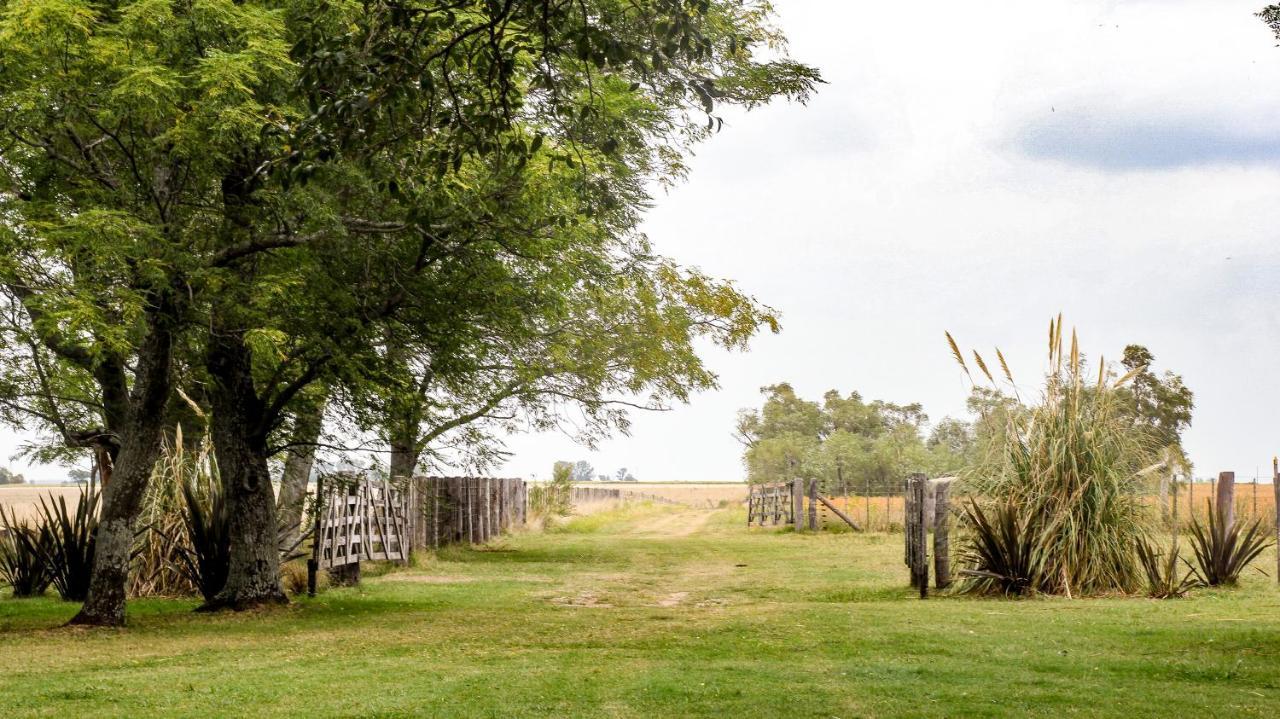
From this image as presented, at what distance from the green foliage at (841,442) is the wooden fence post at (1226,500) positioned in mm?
42340

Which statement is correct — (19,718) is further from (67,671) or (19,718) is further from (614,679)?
(614,679)

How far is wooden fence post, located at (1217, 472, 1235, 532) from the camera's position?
15039 mm

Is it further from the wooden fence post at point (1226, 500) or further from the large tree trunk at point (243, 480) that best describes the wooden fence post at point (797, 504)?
the large tree trunk at point (243, 480)

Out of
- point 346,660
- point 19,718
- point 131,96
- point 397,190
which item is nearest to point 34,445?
point 131,96

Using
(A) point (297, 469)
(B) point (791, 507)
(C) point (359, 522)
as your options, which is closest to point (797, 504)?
(B) point (791, 507)

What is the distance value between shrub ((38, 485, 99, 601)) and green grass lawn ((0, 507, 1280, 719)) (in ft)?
1.08

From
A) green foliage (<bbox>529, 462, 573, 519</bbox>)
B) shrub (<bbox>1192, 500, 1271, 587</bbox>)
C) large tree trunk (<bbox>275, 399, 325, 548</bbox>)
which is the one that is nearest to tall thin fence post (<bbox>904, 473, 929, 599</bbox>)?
shrub (<bbox>1192, 500, 1271, 587</bbox>)

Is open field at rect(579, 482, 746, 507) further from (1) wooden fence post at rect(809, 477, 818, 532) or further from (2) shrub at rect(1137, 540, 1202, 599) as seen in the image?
(2) shrub at rect(1137, 540, 1202, 599)

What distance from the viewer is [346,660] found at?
9.73 m

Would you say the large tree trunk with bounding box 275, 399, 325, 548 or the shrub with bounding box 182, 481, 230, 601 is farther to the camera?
the large tree trunk with bounding box 275, 399, 325, 548

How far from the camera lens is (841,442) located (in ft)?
258

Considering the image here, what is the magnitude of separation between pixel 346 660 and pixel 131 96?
210 inches

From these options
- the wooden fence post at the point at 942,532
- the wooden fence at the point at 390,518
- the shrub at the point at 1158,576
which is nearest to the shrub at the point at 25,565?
the wooden fence at the point at 390,518

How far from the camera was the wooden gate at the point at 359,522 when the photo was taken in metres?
16.0
